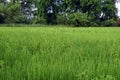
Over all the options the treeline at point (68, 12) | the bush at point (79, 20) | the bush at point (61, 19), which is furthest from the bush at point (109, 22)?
the bush at point (61, 19)

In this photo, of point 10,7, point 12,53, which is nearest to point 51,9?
point 10,7

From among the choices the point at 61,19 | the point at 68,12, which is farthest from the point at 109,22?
the point at 61,19

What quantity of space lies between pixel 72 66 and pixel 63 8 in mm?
48901

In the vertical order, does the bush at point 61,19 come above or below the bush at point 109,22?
above

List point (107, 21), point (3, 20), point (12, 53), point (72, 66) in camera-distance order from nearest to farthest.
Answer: point (72, 66), point (12, 53), point (3, 20), point (107, 21)

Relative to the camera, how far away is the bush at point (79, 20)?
151 ft

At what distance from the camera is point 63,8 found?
5197 cm

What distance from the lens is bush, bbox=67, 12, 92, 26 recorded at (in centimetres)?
4603

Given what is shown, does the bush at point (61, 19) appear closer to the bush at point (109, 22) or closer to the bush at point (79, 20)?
the bush at point (79, 20)

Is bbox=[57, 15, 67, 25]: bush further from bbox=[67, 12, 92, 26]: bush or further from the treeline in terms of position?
bbox=[67, 12, 92, 26]: bush

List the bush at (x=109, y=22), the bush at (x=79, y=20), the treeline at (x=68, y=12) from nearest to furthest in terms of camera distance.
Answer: the bush at (x=79, y=20) < the treeline at (x=68, y=12) < the bush at (x=109, y=22)

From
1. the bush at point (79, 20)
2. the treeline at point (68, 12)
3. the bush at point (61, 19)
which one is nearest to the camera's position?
the bush at point (79, 20)

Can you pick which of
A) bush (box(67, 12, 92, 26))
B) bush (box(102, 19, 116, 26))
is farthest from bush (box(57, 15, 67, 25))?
bush (box(102, 19, 116, 26))

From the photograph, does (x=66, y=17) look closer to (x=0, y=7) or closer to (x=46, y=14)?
(x=46, y=14)
